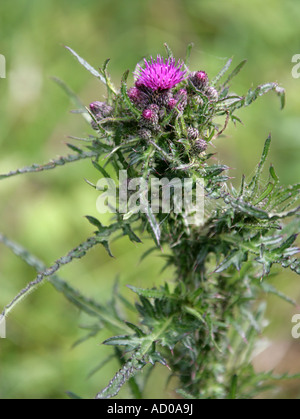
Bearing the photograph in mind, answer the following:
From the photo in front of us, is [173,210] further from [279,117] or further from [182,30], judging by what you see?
[182,30]

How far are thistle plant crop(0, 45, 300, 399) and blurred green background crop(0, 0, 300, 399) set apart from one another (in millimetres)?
1482

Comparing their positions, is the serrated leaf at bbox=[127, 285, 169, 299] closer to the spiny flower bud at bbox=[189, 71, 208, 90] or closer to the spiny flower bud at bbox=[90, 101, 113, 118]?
the spiny flower bud at bbox=[90, 101, 113, 118]

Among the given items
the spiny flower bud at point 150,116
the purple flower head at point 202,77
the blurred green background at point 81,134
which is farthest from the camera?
the blurred green background at point 81,134

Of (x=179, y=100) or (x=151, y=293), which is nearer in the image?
(x=179, y=100)

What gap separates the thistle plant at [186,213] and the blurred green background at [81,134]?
1482 mm

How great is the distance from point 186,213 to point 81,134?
3.01m

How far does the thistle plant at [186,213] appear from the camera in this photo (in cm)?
170

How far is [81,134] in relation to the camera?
4.71 m

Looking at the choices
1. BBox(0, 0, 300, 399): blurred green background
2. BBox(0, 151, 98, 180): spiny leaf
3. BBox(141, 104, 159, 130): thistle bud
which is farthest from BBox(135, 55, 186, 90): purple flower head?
BBox(0, 0, 300, 399): blurred green background

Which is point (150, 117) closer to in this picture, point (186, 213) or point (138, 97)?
point (138, 97)

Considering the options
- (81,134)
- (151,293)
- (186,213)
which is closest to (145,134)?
(186,213)

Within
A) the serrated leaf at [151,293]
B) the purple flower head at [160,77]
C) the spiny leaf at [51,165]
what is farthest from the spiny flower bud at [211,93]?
the serrated leaf at [151,293]

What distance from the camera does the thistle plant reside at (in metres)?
1.70

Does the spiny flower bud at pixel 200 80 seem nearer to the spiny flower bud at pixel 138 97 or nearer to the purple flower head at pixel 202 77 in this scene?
the purple flower head at pixel 202 77
